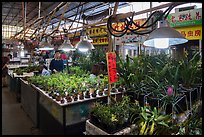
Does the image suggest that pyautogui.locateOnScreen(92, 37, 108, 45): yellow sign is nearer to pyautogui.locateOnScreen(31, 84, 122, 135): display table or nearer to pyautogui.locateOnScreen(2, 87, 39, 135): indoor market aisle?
pyautogui.locateOnScreen(2, 87, 39, 135): indoor market aisle

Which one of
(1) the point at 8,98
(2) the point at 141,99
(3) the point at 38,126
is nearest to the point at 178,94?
(2) the point at 141,99

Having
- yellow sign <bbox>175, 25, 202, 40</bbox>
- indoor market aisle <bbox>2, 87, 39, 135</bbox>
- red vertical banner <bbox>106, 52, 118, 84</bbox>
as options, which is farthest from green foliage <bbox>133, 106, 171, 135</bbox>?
yellow sign <bbox>175, 25, 202, 40</bbox>

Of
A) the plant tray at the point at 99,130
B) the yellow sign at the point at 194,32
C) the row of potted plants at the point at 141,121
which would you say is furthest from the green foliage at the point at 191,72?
the yellow sign at the point at 194,32

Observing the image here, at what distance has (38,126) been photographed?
3.49m

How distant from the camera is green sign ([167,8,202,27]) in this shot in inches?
203

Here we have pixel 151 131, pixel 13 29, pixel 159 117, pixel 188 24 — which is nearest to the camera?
pixel 151 131

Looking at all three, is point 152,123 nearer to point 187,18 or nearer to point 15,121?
point 15,121

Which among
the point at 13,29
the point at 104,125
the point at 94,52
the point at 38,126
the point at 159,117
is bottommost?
the point at 38,126

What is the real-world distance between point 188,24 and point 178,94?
4.05 metres

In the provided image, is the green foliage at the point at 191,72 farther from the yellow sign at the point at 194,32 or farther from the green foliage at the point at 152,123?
the yellow sign at the point at 194,32

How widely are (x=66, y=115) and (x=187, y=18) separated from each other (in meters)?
4.88

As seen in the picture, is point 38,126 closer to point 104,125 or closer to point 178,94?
point 104,125

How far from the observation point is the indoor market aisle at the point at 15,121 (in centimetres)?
334

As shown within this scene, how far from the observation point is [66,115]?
254 centimetres
